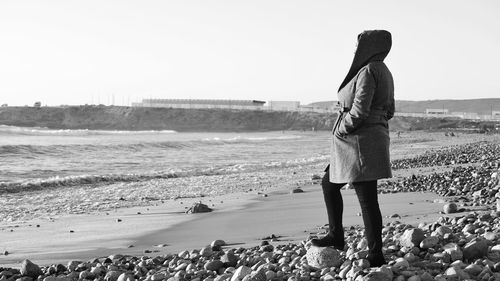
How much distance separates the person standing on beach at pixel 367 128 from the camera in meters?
3.65

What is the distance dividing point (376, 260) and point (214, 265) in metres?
1.25

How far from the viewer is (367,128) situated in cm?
371

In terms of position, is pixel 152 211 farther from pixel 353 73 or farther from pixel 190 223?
pixel 353 73

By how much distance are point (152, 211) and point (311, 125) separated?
85442 millimetres

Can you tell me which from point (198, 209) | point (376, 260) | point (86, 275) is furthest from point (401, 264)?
point (198, 209)

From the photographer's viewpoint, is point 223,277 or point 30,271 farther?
point 30,271

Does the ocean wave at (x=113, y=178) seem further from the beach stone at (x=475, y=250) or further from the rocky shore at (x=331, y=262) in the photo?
the beach stone at (x=475, y=250)

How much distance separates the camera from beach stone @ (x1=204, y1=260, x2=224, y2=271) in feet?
13.9

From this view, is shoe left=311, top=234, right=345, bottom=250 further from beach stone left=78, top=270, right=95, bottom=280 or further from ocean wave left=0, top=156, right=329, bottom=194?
ocean wave left=0, top=156, right=329, bottom=194

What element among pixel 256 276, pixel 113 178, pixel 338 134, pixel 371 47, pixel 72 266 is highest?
pixel 371 47

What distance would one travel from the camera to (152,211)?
863cm

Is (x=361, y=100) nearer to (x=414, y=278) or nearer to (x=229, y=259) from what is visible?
(x=414, y=278)

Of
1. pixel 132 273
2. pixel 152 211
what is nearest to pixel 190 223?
pixel 152 211

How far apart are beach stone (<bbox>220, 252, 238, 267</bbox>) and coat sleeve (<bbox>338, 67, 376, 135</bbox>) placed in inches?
55.6
